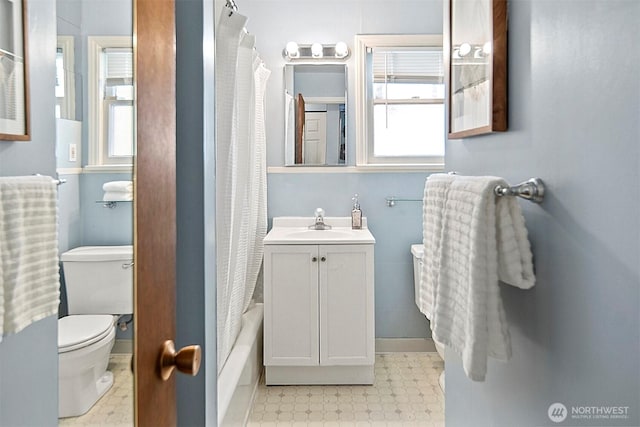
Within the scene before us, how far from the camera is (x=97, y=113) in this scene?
25.1 inches

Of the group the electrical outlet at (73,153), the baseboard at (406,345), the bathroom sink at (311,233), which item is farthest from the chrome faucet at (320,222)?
the electrical outlet at (73,153)

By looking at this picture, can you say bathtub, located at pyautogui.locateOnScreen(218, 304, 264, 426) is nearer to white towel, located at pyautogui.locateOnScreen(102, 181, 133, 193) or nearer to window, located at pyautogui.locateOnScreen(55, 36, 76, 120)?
white towel, located at pyautogui.locateOnScreen(102, 181, 133, 193)

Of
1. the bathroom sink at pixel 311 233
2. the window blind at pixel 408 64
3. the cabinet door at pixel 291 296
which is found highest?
the window blind at pixel 408 64

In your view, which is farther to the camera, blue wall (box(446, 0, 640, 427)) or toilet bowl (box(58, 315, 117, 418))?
blue wall (box(446, 0, 640, 427))

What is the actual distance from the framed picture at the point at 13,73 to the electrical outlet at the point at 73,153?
3.4 inches

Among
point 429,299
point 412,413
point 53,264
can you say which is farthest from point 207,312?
point 412,413

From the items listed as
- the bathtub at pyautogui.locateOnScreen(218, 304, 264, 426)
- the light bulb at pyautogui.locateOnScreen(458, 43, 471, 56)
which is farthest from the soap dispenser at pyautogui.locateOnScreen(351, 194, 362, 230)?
the light bulb at pyautogui.locateOnScreen(458, 43, 471, 56)

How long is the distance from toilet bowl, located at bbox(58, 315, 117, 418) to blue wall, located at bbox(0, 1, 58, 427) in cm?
2

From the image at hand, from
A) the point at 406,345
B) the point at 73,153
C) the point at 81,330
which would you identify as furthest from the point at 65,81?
the point at 406,345

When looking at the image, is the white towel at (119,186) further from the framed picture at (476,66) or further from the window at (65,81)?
the framed picture at (476,66)

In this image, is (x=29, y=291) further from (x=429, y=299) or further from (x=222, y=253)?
(x=222, y=253)

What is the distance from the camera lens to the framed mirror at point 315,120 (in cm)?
327

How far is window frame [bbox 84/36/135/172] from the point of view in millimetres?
613

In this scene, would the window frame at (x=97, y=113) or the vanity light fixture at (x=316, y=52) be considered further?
the vanity light fixture at (x=316, y=52)
